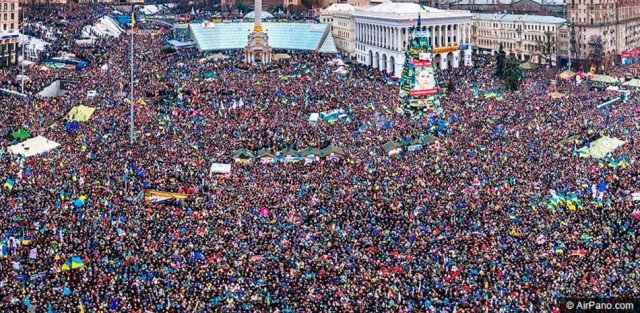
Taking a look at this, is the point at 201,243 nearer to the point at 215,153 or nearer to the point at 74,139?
the point at 215,153

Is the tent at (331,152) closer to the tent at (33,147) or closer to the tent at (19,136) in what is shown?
the tent at (33,147)

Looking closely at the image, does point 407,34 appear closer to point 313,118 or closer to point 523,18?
point 523,18

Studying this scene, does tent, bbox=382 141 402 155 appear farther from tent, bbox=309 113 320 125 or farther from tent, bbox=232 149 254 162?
tent, bbox=309 113 320 125

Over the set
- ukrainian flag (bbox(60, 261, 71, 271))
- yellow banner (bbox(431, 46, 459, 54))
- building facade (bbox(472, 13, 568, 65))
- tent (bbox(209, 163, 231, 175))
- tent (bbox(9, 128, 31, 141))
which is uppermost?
building facade (bbox(472, 13, 568, 65))

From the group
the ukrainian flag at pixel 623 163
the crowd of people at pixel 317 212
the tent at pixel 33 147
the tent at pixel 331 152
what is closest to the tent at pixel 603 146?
the crowd of people at pixel 317 212

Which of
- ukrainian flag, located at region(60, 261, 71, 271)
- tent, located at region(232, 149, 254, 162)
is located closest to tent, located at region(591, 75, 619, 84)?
tent, located at region(232, 149, 254, 162)

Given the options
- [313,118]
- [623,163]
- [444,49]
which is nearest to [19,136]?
[313,118]
